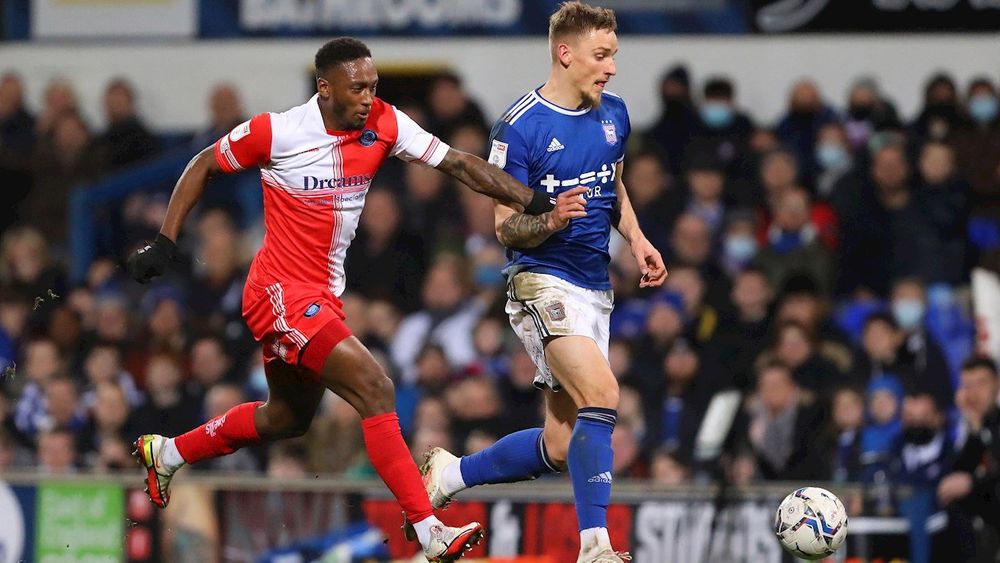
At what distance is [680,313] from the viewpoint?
12.1 metres

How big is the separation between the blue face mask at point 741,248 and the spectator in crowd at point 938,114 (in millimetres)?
1439

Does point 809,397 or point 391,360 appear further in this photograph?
point 391,360

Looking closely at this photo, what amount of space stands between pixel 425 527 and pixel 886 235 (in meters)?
5.93

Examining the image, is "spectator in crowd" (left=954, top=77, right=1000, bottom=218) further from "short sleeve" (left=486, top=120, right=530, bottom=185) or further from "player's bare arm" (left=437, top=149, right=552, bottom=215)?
"player's bare arm" (left=437, top=149, right=552, bottom=215)

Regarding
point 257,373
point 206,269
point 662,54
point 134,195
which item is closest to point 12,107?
point 134,195

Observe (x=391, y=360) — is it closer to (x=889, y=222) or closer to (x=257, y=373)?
(x=257, y=373)

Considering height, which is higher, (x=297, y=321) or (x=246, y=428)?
(x=297, y=321)

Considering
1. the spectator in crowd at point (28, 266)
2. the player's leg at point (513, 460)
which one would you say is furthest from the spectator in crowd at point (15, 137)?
the player's leg at point (513, 460)

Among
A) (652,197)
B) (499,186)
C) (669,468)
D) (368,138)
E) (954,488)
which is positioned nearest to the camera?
(499,186)

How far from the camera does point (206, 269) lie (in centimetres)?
1373

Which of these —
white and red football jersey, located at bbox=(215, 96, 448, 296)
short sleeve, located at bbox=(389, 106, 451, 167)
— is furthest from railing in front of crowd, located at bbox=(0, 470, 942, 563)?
short sleeve, located at bbox=(389, 106, 451, 167)

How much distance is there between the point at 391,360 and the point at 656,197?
2.26 metres

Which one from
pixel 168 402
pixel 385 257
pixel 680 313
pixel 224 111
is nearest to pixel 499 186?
pixel 680 313

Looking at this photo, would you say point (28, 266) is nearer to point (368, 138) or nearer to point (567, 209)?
point (368, 138)
